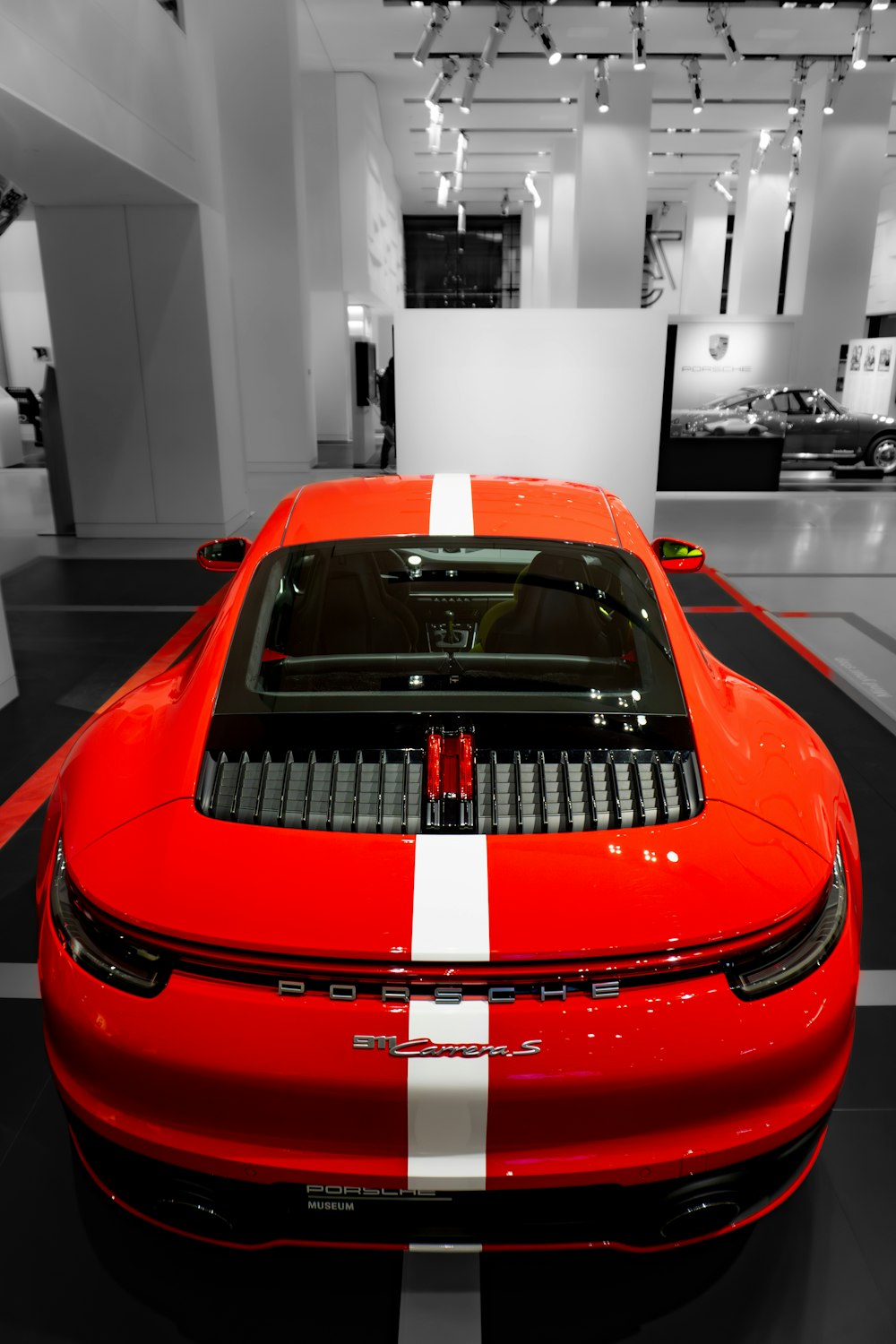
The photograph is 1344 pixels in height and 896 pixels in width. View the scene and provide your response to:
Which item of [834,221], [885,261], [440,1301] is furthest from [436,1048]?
[885,261]

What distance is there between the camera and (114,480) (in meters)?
8.72

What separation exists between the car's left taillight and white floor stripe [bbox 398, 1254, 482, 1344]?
783mm

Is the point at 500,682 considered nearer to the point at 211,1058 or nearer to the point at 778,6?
the point at 211,1058

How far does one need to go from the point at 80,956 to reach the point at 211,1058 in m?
0.29

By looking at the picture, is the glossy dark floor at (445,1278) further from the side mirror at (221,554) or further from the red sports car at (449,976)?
the side mirror at (221,554)

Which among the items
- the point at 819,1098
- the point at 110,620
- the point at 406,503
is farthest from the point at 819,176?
the point at 819,1098

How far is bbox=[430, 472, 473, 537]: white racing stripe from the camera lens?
85.6 inches

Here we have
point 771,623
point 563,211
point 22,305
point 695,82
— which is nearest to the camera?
point 771,623

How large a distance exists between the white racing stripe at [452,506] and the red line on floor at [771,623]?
3275 mm

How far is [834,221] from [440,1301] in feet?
55.2

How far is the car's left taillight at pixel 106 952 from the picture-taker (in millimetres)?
1322

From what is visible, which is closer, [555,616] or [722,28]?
[555,616]

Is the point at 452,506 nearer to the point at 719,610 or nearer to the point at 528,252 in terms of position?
the point at 719,610

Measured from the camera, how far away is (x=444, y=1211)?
1304 millimetres
